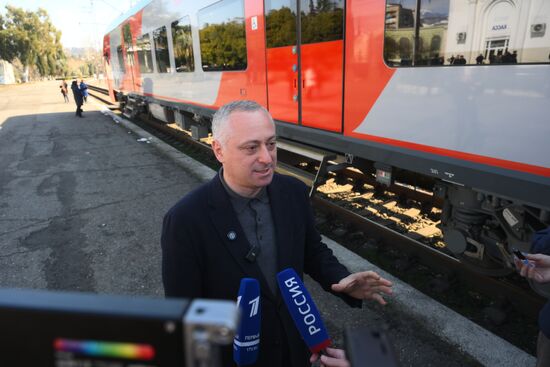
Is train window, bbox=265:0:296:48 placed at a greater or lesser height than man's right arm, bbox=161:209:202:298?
greater

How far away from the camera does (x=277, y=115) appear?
18.9 feet

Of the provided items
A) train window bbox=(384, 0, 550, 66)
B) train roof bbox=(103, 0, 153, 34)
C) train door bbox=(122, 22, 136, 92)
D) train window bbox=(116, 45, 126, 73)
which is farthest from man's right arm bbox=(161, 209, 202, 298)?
train window bbox=(116, 45, 126, 73)

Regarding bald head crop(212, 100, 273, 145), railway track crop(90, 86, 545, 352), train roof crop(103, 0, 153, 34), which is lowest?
railway track crop(90, 86, 545, 352)

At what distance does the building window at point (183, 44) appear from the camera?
8.24m

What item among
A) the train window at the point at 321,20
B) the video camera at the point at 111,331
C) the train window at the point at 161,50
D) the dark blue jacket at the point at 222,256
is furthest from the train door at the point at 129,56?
the video camera at the point at 111,331

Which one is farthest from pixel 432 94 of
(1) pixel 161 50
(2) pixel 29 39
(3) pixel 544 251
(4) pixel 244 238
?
(2) pixel 29 39

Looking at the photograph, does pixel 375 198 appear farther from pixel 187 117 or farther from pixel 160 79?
pixel 160 79

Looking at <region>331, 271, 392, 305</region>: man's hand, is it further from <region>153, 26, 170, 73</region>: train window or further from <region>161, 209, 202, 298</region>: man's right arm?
<region>153, 26, 170, 73</region>: train window

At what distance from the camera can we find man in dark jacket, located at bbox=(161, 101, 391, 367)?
1693 millimetres

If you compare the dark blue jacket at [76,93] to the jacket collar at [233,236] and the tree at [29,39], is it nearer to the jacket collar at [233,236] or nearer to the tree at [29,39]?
the jacket collar at [233,236]

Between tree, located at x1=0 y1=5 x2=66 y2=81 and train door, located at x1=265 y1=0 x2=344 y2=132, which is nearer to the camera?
train door, located at x1=265 y1=0 x2=344 y2=132

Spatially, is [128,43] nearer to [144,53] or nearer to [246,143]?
[144,53]

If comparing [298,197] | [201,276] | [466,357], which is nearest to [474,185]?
[466,357]

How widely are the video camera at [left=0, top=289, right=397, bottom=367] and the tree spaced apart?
93931 millimetres
